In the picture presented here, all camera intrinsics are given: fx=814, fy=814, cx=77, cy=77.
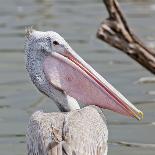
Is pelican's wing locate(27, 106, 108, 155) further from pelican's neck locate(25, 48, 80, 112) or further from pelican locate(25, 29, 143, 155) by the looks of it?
pelican's neck locate(25, 48, 80, 112)

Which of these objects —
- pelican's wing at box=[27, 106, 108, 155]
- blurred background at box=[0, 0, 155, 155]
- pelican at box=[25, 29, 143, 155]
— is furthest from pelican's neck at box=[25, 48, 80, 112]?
blurred background at box=[0, 0, 155, 155]

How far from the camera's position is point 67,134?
5707 millimetres

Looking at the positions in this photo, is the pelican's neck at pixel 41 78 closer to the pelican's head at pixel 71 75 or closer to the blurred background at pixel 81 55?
the pelican's head at pixel 71 75

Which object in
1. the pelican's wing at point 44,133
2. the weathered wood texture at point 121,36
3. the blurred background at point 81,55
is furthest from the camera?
the blurred background at point 81,55

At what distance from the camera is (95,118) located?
6.11 metres

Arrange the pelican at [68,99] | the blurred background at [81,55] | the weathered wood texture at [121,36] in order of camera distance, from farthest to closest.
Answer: the blurred background at [81,55], the weathered wood texture at [121,36], the pelican at [68,99]

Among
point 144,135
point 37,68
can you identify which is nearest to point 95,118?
point 37,68

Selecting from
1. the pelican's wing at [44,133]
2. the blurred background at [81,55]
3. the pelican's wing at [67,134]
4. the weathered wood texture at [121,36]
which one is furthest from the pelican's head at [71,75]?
the blurred background at [81,55]

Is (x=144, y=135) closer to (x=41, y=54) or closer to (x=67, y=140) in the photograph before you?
(x=41, y=54)

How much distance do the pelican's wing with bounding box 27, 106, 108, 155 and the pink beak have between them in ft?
0.72

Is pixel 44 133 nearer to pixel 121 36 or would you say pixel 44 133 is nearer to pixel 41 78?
pixel 41 78

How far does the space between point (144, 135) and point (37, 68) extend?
2.16 m

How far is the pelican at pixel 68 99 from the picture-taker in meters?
5.78

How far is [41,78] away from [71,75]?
26 centimetres
